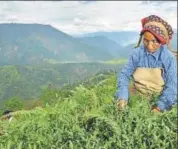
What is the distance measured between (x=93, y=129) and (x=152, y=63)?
188 centimetres

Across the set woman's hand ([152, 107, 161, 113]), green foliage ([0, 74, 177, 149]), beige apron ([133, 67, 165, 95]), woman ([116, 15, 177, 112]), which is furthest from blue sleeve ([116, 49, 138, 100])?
green foliage ([0, 74, 177, 149])

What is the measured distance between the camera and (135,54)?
A: 5.25 meters

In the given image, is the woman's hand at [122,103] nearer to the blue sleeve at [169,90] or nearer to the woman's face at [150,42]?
the blue sleeve at [169,90]

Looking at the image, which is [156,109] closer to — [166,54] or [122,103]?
[122,103]

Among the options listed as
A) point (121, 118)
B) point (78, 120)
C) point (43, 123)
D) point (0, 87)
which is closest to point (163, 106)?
point (121, 118)

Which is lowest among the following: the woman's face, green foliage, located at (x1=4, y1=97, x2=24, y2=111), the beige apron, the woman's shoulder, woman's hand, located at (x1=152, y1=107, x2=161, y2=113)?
green foliage, located at (x1=4, y1=97, x2=24, y2=111)

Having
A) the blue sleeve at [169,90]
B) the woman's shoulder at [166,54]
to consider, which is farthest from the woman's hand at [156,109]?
the woman's shoulder at [166,54]

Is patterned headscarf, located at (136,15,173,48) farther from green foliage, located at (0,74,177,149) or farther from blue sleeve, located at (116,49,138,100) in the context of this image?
green foliage, located at (0,74,177,149)

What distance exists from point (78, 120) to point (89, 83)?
1833mm

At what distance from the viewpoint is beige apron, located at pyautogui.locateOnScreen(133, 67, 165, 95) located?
501cm

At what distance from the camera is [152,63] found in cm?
519

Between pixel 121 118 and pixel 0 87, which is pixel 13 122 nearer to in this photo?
pixel 0 87

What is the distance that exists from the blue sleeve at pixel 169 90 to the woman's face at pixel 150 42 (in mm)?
289

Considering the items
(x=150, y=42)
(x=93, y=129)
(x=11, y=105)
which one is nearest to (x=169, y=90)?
(x=150, y=42)
